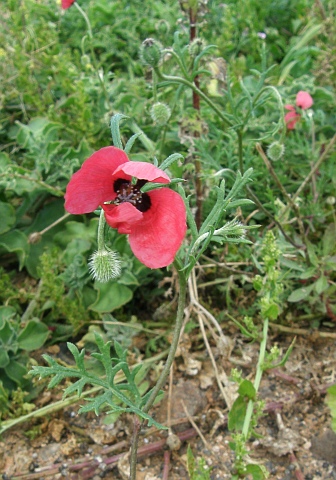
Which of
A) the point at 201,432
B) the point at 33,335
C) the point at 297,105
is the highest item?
the point at 297,105

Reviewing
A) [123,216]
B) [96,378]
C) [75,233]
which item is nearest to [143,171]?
[123,216]

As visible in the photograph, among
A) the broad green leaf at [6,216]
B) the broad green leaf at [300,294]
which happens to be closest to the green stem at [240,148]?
the broad green leaf at [300,294]

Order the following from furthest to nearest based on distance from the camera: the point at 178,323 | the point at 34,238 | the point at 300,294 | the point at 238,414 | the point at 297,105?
the point at 297,105
the point at 34,238
the point at 300,294
the point at 238,414
the point at 178,323

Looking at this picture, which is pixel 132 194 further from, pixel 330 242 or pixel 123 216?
pixel 330 242

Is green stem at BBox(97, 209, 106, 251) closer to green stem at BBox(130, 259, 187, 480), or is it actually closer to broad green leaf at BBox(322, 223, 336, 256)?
green stem at BBox(130, 259, 187, 480)

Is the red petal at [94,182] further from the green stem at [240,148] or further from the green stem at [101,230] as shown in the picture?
the green stem at [240,148]

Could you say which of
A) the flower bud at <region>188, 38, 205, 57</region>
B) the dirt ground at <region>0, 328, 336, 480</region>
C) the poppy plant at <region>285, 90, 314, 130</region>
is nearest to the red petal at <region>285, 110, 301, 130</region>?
the poppy plant at <region>285, 90, 314, 130</region>
